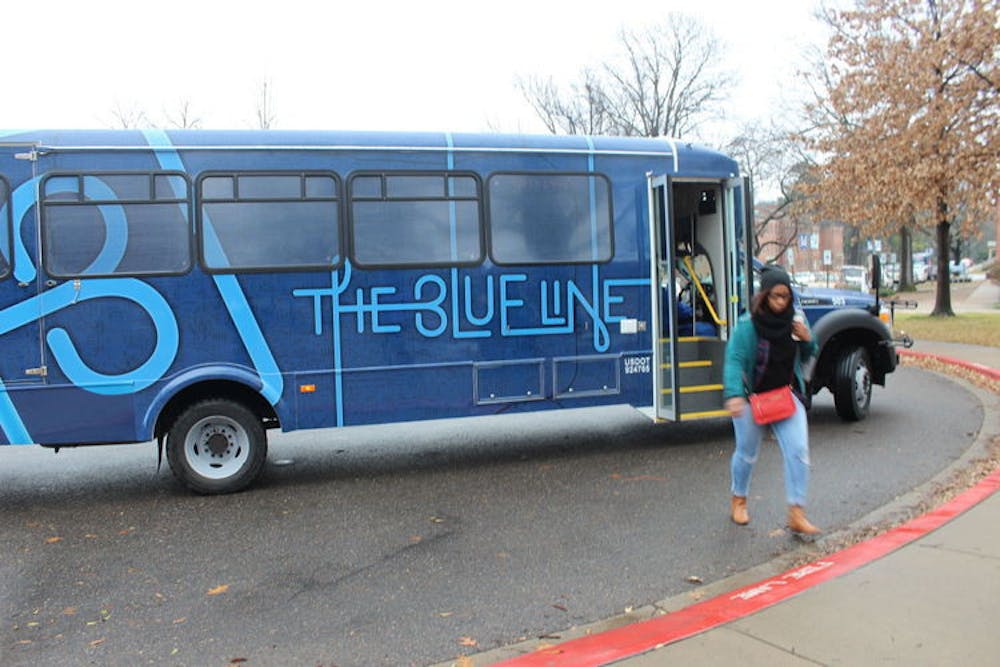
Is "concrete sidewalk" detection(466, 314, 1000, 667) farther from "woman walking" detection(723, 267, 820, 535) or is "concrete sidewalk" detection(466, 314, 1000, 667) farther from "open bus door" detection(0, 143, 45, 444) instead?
"open bus door" detection(0, 143, 45, 444)

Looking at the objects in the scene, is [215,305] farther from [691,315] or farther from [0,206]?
[691,315]

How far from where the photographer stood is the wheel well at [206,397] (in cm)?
679

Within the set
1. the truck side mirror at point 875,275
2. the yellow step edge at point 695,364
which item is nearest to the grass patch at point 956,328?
the truck side mirror at point 875,275

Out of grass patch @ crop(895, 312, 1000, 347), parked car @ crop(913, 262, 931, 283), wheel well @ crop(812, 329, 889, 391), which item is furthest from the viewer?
parked car @ crop(913, 262, 931, 283)

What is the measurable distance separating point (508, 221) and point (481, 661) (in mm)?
4493

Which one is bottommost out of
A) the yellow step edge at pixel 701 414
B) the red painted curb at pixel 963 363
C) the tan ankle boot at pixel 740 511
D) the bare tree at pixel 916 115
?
the tan ankle boot at pixel 740 511

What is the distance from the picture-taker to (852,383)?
885 centimetres

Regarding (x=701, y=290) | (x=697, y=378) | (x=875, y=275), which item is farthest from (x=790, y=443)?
(x=875, y=275)

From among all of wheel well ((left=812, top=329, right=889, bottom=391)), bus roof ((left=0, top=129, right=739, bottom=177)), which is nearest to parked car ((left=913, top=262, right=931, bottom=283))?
wheel well ((left=812, top=329, right=889, bottom=391))

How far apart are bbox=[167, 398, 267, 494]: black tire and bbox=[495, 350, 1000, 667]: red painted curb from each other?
3.78 metres

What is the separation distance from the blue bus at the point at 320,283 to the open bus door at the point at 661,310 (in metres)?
0.02

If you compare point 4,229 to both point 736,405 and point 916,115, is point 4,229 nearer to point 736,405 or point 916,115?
point 736,405

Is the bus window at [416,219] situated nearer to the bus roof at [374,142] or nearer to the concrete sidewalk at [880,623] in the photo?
the bus roof at [374,142]

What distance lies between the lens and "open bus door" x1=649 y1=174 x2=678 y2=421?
782 centimetres
